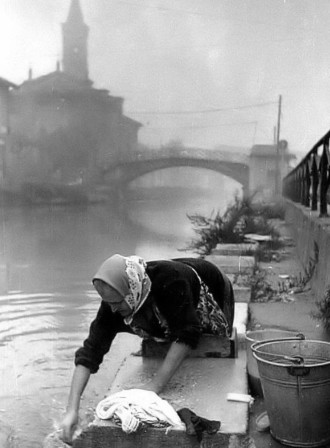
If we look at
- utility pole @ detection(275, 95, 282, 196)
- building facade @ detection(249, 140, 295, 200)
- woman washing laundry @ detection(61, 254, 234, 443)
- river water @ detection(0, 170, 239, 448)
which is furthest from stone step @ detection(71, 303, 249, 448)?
building facade @ detection(249, 140, 295, 200)

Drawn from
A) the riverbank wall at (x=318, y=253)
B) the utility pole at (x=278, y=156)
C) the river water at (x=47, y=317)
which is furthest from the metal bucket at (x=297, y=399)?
the utility pole at (x=278, y=156)

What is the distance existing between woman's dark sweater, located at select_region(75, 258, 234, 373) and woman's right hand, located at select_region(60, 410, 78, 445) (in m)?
0.31

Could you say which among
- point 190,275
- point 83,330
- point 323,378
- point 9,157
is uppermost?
point 9,157

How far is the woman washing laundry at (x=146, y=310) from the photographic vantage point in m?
3.27

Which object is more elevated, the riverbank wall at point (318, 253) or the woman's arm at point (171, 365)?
the riverbank wall at point (318, 253)

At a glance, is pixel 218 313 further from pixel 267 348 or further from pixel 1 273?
pixel 1 273

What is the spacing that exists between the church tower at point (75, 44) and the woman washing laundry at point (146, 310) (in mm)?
52054

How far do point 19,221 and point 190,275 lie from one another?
2411cm

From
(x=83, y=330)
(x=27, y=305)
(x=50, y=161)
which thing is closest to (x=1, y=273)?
(x=27, y=305)

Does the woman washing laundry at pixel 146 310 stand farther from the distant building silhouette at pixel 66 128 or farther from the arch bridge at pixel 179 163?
the distant building silhouette at pixel 66 128

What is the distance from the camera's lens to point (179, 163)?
146ft

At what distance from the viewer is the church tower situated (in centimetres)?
5678

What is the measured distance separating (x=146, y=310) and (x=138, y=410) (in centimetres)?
54

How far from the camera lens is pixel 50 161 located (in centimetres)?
4641
